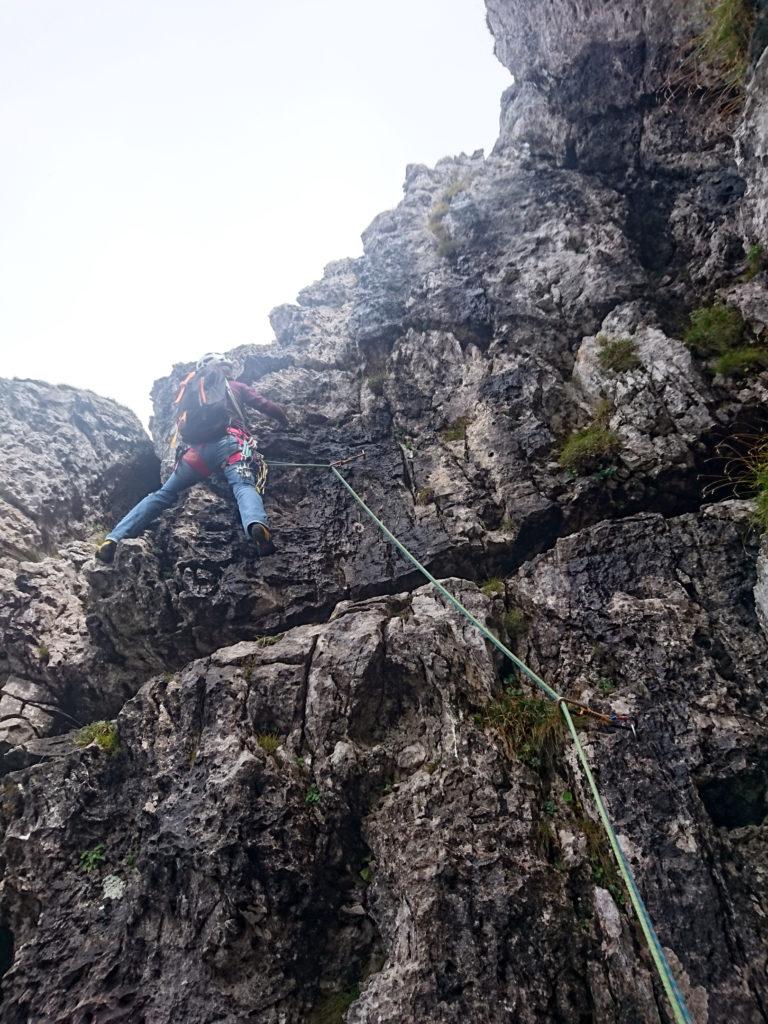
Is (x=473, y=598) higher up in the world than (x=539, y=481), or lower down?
lower down

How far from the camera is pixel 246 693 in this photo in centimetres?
587

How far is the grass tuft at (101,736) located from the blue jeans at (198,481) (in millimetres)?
2337

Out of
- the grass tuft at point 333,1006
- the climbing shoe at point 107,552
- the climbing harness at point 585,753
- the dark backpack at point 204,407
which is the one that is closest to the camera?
the climbing harness at point 585,753

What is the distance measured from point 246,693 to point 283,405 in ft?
17.8

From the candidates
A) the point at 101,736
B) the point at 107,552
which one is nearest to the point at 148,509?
the point at 107,552

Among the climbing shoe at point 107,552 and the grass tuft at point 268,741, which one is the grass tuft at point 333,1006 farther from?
the climbing shoe at point 107,552

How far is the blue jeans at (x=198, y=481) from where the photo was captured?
23.8 ft

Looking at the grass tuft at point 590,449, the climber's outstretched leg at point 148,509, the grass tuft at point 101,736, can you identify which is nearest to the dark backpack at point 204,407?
the climber's outstretched leg at point 148,509

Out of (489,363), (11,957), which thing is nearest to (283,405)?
(489,363)

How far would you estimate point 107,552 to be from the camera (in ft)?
22.9

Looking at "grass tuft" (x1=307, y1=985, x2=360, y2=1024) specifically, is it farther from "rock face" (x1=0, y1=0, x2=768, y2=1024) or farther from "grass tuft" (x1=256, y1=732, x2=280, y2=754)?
"grass tuft" (x1=256, y1=732, x2=280, y2=754)

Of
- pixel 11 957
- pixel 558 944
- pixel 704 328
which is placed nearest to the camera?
pixel 558 944

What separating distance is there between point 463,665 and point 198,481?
4947 mm

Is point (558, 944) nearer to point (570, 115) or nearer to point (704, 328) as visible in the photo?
point (704, 328)
